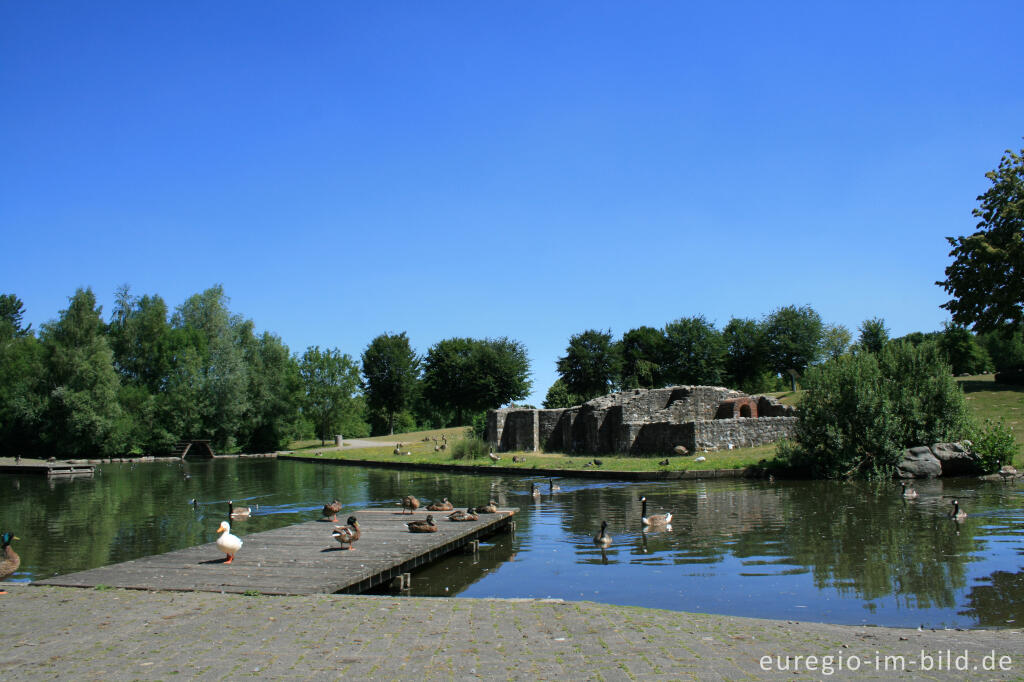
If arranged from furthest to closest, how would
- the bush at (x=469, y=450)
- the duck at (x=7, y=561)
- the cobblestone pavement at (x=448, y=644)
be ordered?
the bush at (x=469, y=450) < the duck at (x=7, y=561) < the cobblestone pavement at (x=448, y=644)

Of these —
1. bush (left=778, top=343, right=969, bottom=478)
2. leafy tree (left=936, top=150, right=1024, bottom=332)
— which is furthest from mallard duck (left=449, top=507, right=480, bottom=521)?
leafy tree (left=936, top=150, right=1024, bottom=332)

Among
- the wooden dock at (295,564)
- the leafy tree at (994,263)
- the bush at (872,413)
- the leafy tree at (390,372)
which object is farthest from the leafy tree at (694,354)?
the wooden dock at (295,564)

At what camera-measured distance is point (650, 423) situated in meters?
36.3

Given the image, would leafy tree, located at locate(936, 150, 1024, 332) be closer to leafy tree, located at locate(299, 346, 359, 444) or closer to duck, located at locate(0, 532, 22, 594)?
duck, located at locate(0, 532, 22, 594)

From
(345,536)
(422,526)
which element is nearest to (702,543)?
(422,526)

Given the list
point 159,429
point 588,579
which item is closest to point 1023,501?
point 588,579

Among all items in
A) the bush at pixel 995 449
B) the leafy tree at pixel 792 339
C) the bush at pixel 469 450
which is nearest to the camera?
the bush at pixel 995 449

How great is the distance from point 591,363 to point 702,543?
53.3 meters

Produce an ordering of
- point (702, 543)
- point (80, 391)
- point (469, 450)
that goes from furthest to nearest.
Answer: point (80, 391)
point (469, 450)
point (702, 543)

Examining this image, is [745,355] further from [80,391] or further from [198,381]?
[80,391]

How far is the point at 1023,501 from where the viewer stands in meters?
18.4

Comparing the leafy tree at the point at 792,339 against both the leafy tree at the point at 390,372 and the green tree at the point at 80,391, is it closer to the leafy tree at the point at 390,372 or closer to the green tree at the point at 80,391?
the leafy tree at the point at 390,372

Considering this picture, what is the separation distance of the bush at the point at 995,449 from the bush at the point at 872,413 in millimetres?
1017

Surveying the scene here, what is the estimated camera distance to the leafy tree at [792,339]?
203 ft
